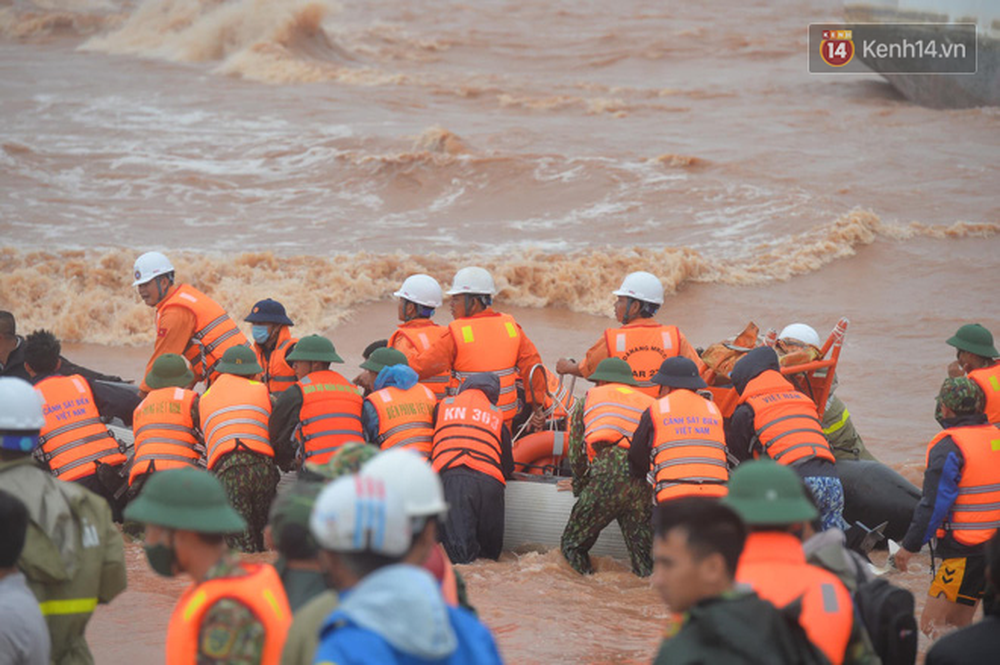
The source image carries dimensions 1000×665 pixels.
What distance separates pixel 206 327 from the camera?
8727 millimetres

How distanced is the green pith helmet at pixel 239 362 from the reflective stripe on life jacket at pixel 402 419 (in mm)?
763

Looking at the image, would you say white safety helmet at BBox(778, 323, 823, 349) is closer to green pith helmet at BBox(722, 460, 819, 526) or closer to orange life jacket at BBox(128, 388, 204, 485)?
orange life jacket at BBox(128, 388, 204, 485)

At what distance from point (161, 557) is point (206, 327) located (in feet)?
19.0

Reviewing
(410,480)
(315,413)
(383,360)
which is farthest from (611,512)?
(410,480)

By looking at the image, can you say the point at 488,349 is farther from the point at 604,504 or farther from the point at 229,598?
the point at 229,598

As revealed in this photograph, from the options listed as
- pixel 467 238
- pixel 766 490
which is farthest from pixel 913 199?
pixel 766 490

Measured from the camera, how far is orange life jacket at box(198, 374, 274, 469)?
7164 millimetres

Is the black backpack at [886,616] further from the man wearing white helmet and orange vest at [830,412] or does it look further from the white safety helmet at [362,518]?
the man wearing white helmet and orange vest at [830,412]

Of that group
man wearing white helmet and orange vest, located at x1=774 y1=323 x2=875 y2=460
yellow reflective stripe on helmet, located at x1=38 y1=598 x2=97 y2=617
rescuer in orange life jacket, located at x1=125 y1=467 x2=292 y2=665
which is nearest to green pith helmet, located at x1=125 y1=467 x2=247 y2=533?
rescuer in orange life jacket, located at x1=125 y1=467 x2=292 y2=665

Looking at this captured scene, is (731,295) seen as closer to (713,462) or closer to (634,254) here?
(634,254)

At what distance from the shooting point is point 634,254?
19.8 meters

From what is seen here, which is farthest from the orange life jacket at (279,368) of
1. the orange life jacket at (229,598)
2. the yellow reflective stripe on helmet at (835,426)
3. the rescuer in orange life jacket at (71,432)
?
the orange life jacket at (229,598)

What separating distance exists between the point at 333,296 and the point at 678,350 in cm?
1067

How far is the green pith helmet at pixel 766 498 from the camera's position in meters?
3.15
